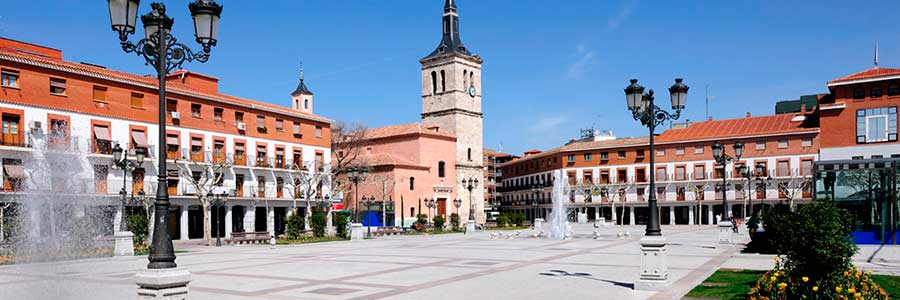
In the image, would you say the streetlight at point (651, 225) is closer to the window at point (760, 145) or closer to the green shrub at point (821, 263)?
the green shrub at point (821, 263)

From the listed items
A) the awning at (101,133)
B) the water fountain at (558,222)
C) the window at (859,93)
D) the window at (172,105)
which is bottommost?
the water fountain at (558,222)

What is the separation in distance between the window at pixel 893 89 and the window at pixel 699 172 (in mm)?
18180

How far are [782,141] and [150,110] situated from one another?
155 ft

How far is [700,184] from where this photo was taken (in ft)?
203

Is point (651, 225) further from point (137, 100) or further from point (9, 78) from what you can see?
point (137, 100)

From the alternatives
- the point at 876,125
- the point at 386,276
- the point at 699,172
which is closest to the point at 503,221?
the point at 699,172

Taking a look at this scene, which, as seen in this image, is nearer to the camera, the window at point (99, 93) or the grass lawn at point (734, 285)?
the grass lawn at point (734, 285)

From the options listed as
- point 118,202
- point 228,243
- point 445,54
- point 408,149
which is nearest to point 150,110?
point 118,202

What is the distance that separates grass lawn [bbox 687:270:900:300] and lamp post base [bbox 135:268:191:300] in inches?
305

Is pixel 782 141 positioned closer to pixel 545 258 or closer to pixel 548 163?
pixel 548 163

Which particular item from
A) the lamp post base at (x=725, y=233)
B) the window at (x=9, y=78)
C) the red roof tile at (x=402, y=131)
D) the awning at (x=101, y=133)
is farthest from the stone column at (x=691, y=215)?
the window at (x=9, y=78)

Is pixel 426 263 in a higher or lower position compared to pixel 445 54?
lower

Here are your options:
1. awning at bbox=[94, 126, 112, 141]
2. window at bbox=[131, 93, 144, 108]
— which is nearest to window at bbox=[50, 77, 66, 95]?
awning at bbox=[94, 126, 112, 141]

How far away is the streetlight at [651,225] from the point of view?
12.2 m
